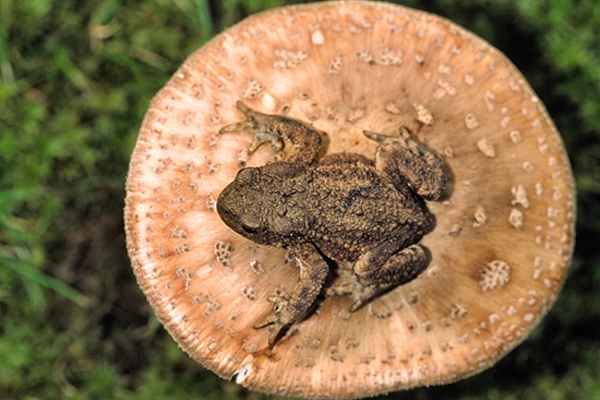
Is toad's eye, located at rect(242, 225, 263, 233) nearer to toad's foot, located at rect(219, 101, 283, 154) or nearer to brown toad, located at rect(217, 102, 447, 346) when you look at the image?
brown toad, located at rect(217, 102, 447, 346)

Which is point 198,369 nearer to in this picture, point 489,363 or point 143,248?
point 143,248

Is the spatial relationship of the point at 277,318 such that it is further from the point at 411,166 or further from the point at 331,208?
the point at 411,166

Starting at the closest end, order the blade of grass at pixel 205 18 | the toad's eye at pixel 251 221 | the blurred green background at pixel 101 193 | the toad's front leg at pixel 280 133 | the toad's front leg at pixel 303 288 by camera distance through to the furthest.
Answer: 1. the toad's eye at pixel 251 221
2. the toad's front leg at pixel 303 288
3. the toad's front leg at pixel 280 133
4. the blade of grass at pixel 205 18
5. the blurred green background at pixel 101 193

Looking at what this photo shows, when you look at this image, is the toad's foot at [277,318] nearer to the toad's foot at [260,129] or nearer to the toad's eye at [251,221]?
the toad's eye at [251,221]

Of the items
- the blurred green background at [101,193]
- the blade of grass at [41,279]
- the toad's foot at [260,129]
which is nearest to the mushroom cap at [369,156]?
the toad's foot at [260,129]

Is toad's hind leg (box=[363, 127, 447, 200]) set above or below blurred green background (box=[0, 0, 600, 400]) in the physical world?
above

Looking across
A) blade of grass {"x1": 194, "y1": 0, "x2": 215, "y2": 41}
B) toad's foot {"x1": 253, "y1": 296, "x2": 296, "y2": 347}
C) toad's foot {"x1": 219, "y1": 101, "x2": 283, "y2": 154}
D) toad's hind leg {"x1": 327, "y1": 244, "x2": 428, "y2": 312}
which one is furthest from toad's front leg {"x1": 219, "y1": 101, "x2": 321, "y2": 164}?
blade of grass {"x1": 194, "y1": 0, "x2": 215, "y2": 41}
